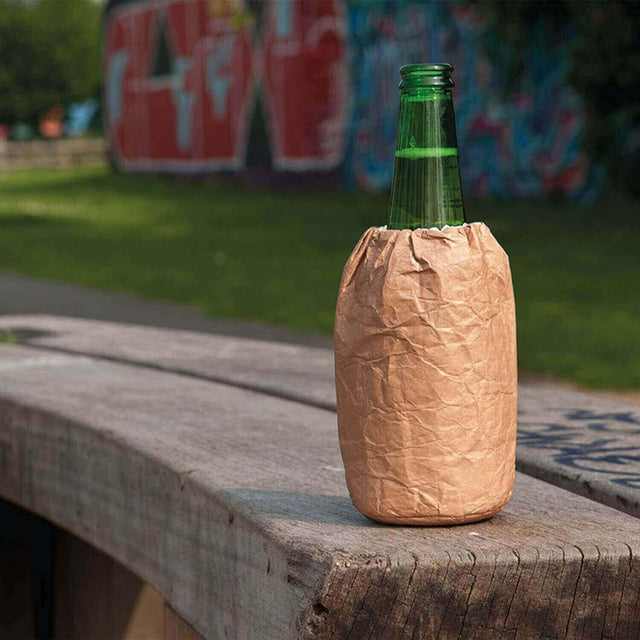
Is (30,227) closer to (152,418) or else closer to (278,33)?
(278,33)

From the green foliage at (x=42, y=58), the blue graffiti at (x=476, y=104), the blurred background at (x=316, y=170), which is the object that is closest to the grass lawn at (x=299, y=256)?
the blurred background at (x=316, y=170)

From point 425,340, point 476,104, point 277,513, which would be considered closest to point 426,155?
point 425,340

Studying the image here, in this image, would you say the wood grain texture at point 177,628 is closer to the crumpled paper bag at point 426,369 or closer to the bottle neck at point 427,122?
the crumpled paper bag at point 426,369

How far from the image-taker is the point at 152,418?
2219 millimetres

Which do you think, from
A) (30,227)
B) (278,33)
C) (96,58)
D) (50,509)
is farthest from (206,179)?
(96,58)

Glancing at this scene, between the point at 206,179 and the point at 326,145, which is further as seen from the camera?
the point at 206,179

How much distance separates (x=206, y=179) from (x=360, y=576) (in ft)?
78.3

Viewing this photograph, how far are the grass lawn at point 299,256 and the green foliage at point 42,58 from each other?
98.2ft

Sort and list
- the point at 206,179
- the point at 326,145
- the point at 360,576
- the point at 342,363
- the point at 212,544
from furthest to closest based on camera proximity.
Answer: the point at 206,179 → the point at 326,145 → the point at 212,544 → the point at 342,363 → the point at 360,576

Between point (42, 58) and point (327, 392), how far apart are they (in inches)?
1991

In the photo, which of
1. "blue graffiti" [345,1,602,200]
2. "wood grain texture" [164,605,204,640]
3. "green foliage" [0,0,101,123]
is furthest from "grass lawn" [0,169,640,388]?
"green foliage" [0,0,101,123]

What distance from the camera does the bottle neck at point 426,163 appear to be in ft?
4.48

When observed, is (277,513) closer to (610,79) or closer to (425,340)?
(425,340)

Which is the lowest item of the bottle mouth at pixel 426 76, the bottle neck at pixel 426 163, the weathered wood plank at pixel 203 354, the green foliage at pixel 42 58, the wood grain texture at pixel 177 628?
the wood grain texture at pixel 177 628
